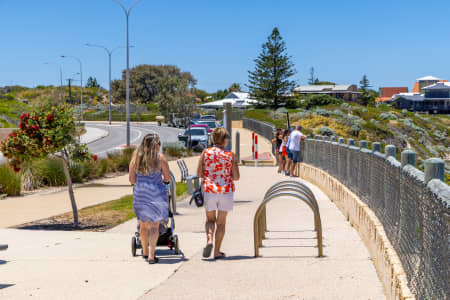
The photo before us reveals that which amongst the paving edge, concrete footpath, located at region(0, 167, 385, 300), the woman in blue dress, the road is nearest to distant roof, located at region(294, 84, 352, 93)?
the road

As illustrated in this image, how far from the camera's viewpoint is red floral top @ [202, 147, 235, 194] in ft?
25.0

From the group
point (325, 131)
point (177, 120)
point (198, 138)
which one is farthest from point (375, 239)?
point (177, 120)

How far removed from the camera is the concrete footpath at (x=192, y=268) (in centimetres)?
611

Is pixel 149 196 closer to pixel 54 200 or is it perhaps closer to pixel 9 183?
pixel 54 200

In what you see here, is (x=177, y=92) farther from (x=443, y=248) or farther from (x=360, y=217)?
(x=443, y=248)

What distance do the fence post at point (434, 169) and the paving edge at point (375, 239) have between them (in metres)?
1.03

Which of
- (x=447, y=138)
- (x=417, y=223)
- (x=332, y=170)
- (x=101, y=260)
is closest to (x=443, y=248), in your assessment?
(x=417, y=223)

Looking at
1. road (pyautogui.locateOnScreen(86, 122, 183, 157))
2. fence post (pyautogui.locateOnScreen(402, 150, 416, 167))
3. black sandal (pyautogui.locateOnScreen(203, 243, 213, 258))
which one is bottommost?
road (pyautogui.locateOnScreen(86, 122, 183, 157))

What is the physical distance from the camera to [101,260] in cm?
786

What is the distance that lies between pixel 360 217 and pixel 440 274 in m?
5.96

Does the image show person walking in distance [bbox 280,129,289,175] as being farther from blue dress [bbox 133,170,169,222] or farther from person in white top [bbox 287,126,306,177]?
blue dress [bbox 133,170,169,222]

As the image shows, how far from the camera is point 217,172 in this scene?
7.61 metres

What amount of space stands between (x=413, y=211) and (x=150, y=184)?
3.40 m

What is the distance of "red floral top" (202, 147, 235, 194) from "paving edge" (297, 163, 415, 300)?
1909mm
